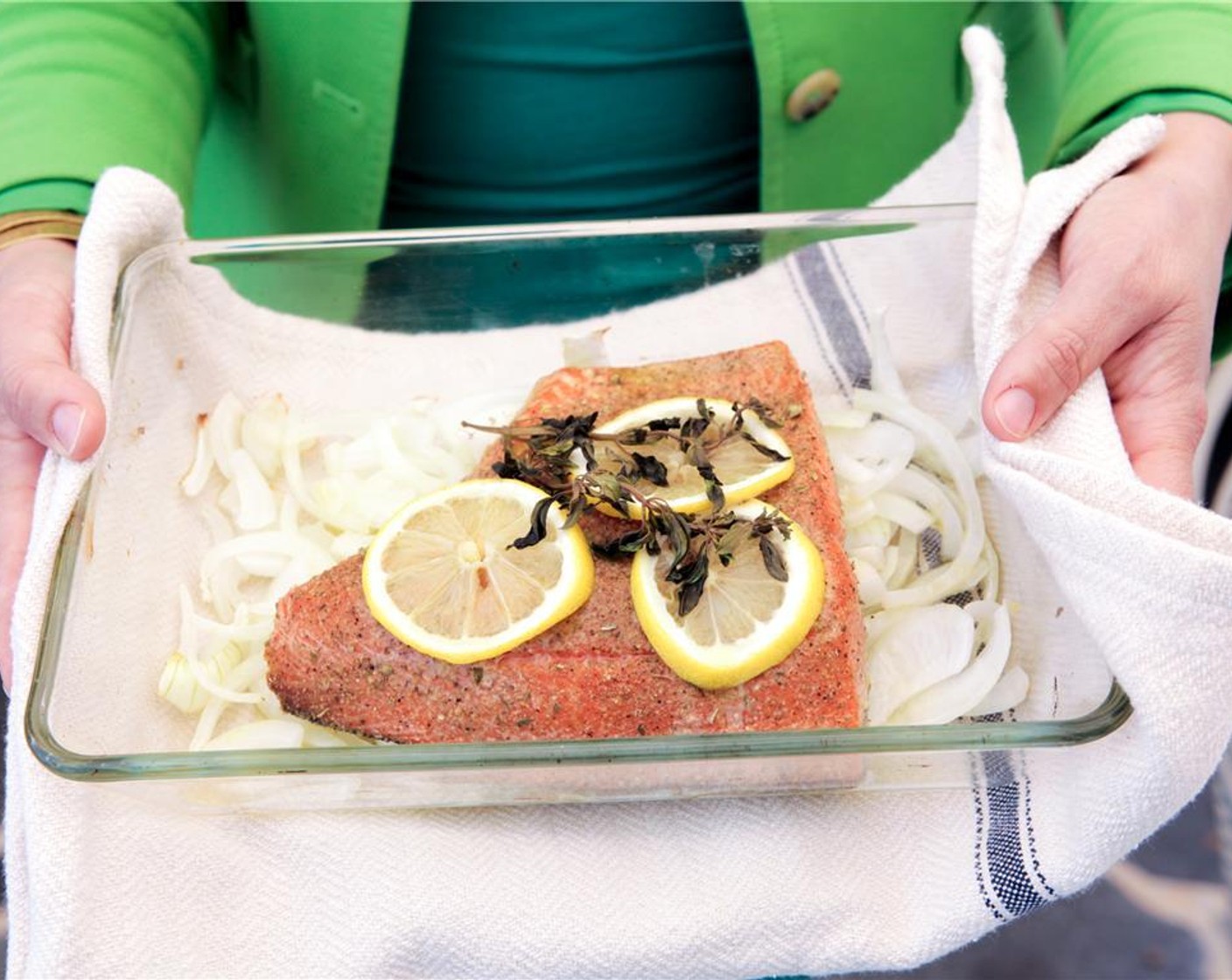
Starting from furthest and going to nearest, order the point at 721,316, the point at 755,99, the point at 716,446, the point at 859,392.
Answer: the point at 755,99
the point at 721,316
the point at 859,392
the point at 716,446

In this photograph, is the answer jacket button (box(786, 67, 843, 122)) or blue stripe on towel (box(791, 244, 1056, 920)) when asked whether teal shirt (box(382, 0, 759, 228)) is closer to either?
jacket button (box(786, 67, 843, 122))

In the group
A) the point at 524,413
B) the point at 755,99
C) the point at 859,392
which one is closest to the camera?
the point at 524,413

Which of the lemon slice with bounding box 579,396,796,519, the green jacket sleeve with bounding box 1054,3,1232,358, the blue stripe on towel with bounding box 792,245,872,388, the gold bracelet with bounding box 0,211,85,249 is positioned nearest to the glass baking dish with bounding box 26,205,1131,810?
the blue stripe on towel with bounding box 792,245,872,388

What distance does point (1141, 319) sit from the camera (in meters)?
1.52

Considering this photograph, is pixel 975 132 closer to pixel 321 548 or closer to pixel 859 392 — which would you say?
pixel 859 392

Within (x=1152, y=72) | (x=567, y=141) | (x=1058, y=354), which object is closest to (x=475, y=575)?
(x=1058, y=354)

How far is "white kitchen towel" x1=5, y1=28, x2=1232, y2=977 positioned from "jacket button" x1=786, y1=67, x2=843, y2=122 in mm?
555

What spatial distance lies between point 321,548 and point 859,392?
0.86 m

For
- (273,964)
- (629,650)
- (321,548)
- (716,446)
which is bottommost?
(273,964)

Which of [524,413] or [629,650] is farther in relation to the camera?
[524,413]

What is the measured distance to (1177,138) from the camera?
1.68 m

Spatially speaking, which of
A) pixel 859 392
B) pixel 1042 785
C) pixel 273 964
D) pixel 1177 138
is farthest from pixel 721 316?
pixel 273 964

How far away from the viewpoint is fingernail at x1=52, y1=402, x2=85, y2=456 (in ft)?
4.86

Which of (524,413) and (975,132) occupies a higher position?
(975,132)
